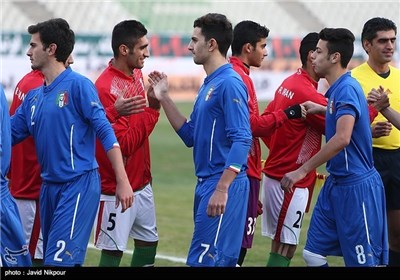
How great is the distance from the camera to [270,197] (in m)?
9.19

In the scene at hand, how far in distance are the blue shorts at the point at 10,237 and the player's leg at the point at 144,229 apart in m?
1.93

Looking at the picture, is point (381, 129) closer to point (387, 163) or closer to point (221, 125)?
point (387, 163)

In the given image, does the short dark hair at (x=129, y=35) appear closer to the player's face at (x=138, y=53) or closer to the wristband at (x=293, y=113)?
the player's face at (x=138, y=53)

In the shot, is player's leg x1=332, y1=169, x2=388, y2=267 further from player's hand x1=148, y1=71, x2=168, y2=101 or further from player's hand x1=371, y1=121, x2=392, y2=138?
player's hand x1=148, y1=71, x2=168, y2=101

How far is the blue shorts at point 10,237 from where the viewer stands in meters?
6.77

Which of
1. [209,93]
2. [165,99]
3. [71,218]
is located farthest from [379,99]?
[71,218]

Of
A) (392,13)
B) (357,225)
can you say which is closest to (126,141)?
(357,225)

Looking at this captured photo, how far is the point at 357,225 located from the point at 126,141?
2118 mm

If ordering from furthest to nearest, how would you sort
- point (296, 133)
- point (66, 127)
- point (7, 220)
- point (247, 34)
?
point (296, 133), point (247, 34), point (66, 127), point (7, 220)

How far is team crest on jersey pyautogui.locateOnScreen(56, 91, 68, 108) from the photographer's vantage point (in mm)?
7301

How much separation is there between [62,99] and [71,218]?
90 centimetres

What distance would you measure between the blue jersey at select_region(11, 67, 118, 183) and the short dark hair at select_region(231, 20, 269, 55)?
1.93 meters

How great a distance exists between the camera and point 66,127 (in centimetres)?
730

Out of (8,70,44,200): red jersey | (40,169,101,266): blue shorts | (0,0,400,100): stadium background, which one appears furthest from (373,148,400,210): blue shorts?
(0,0,400,100): stadium background
